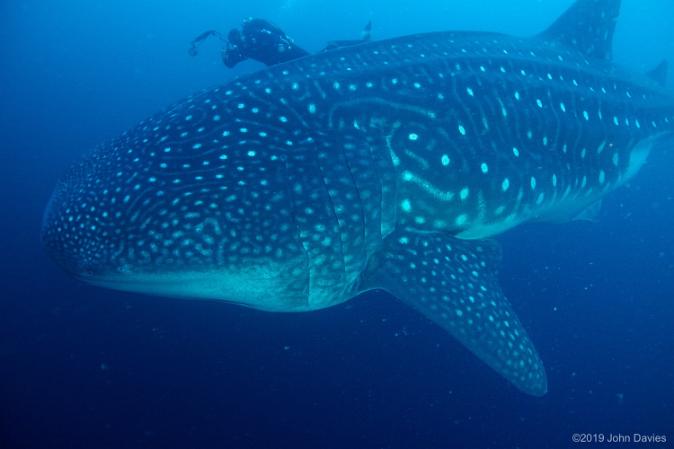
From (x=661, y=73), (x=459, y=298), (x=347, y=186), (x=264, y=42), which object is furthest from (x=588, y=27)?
(x=264, y=42)

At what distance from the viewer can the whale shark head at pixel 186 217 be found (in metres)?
3.18

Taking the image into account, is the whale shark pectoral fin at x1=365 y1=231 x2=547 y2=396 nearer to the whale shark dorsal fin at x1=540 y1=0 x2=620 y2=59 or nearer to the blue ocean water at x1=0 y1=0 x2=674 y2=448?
the blue ocean water at x1=0 y1=0 x2=674 y2=448

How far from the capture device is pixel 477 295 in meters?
4.12

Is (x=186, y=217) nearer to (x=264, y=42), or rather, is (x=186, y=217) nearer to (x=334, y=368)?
(x=334, y=368)

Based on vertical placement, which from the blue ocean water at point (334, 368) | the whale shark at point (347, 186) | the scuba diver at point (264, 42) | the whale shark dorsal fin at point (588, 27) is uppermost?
the scuba diver at point (264, 42)

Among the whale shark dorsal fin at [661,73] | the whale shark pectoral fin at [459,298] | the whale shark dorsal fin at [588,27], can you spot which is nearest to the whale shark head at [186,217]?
the whale shark pectoral fin at [459,298]

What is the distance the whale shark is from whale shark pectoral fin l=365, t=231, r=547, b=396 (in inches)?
0.6

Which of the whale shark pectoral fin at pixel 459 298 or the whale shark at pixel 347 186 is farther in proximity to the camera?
the whale shark pectoral fin at pixel 459 298

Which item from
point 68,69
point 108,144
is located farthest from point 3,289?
point 68,69

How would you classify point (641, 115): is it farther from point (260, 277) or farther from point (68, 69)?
point (68, 69)

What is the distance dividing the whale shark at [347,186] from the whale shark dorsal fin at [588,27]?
1.35 m

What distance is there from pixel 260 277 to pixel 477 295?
2082 mm

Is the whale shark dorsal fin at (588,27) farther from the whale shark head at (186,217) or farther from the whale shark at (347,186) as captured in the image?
the whale shark head at (186,217)

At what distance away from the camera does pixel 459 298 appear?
3.98m
